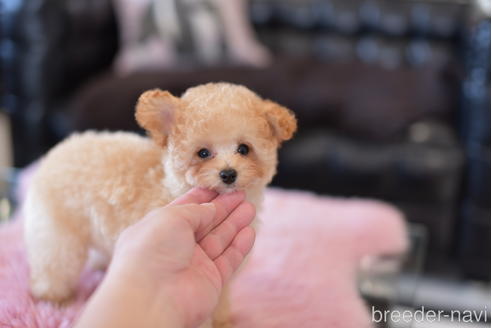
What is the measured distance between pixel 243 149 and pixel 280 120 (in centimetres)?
6

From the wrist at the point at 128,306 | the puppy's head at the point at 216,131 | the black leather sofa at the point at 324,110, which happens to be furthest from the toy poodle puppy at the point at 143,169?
the black leather sofa at the point at 324,110

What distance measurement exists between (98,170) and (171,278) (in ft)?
0.69

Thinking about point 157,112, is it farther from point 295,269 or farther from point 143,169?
point 295,269

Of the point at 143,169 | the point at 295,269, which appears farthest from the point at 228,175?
the point at 295,269

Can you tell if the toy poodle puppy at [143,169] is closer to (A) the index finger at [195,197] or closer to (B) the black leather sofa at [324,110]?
(A) the index finger at [195,197]

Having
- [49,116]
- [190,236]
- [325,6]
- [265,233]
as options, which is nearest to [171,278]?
[190,236]

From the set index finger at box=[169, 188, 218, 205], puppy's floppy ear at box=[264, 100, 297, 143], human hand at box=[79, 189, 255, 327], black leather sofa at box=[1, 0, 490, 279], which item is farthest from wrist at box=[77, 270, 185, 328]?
black leather sofa at box=[1, 0, 490, 279]

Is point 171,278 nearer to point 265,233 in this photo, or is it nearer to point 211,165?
point 211,165

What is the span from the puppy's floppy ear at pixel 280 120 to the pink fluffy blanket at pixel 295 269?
24 cm

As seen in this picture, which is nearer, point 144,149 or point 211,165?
point 211,165

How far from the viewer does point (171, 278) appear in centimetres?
67

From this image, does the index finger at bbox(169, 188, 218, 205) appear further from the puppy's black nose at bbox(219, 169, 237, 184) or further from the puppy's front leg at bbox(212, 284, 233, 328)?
the puppy's front leg at bbox(212, 284, 233, 328)

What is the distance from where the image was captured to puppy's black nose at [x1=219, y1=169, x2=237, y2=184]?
693 mm

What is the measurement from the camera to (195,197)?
728 mm
